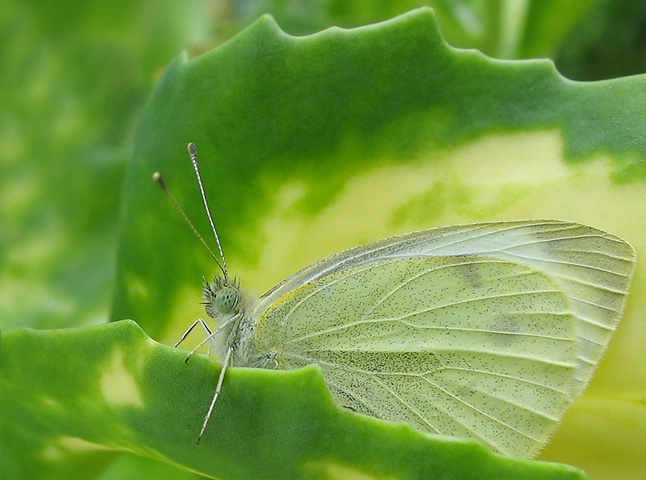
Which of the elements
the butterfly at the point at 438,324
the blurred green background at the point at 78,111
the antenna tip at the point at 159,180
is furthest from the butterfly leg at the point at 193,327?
the blurred green background at the point at 78,111

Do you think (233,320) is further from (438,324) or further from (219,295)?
(438,324)

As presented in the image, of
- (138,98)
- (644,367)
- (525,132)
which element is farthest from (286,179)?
(138,98)

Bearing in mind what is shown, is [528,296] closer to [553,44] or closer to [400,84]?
[400,84]

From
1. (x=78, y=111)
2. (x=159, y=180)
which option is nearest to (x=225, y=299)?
(x=159, y=180)

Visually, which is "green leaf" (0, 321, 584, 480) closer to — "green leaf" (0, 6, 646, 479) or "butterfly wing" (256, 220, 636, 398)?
"green leaf" (0, 6, 646, 479)

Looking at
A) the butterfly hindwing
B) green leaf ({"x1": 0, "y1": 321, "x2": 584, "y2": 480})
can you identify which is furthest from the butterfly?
green leaf ({"x1": 0, "y1": 321, "x2": 584, "y2": 480})

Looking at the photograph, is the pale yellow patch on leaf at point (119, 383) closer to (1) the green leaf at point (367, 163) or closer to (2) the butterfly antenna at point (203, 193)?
(1) the green leaf at point (367, 163)

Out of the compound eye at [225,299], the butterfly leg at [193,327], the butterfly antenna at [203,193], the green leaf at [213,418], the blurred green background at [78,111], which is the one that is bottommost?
the green leaf at [213,418]
